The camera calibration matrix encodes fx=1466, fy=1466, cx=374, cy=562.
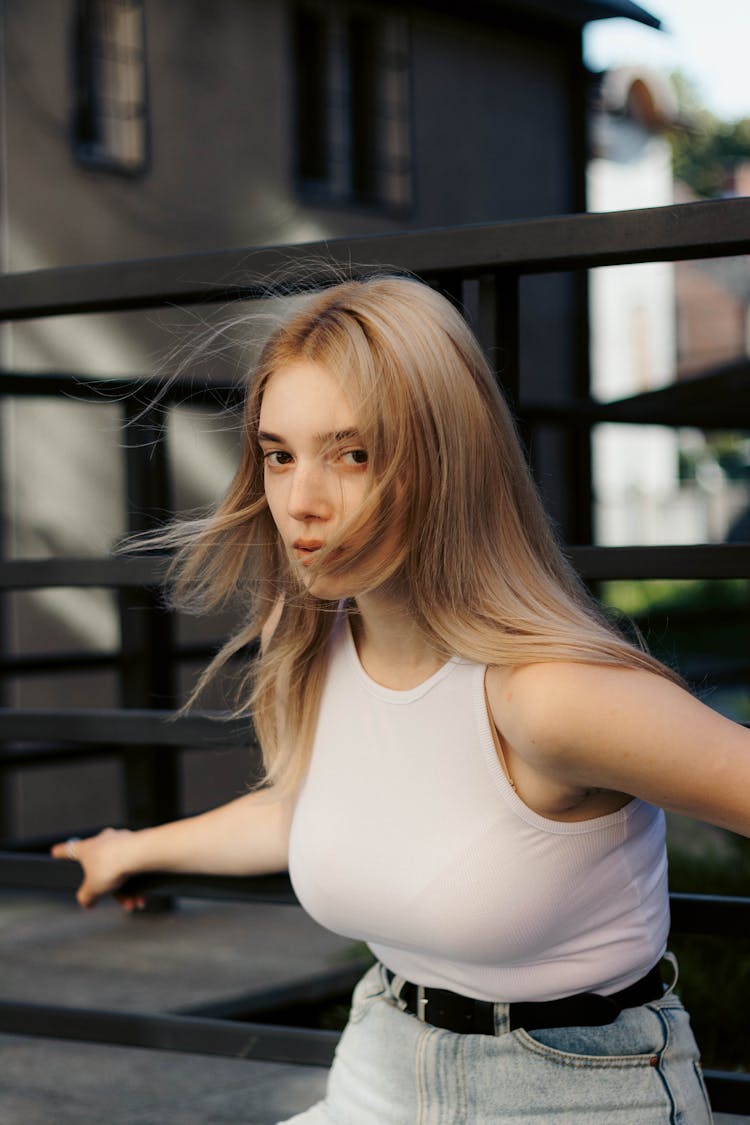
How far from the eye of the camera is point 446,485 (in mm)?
1458

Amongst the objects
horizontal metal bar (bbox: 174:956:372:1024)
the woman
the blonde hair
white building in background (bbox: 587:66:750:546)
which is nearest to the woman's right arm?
the woman

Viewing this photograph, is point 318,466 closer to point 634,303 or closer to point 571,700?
point 571,700

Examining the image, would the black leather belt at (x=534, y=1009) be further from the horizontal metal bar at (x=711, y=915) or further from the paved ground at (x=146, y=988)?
the paved ground at (x=146, y=988)

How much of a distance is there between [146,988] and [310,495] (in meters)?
2.03

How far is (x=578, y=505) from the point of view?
5770 millimetres

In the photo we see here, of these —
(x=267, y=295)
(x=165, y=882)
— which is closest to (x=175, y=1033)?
(x=165, y=882)

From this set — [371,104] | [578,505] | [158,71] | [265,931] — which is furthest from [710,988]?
[371,104]

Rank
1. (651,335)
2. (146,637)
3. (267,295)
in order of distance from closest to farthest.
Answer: (267,295) → (146,637) → (651,335)

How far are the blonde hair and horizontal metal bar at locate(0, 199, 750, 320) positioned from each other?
0.22 metres

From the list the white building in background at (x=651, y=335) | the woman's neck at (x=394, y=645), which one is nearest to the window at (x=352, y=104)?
the woman's neck at (x=394, y=645)

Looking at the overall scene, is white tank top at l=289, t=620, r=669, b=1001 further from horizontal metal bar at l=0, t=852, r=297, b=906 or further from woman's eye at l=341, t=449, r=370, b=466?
horizontal metal bar at l=0, t=852, r=297, b=906

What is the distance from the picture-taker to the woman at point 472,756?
1.40 m

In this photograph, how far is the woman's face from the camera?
1484 millimetres

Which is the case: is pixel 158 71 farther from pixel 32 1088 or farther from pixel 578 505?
pixel 32 1088
